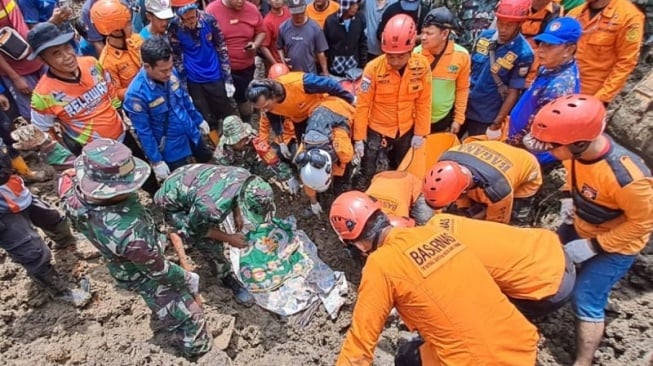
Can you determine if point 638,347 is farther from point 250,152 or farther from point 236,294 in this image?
point 250,152

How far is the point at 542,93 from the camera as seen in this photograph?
3715 mm

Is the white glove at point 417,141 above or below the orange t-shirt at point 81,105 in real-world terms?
below

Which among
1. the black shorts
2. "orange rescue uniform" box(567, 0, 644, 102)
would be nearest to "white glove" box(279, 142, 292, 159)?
the black shorts

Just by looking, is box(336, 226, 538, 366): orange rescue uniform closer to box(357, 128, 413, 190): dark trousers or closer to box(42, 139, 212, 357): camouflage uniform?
box(42, 139, 212, 357): camouflage uniform

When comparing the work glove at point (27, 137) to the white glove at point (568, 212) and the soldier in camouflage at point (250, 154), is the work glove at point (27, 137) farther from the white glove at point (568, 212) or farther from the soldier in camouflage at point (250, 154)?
the white glove at point (568, 212)

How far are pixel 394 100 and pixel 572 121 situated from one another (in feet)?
5.74

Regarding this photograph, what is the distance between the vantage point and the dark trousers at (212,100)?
16.8ft

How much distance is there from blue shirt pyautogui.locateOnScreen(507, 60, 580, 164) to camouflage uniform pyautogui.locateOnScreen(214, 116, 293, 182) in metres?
2.17

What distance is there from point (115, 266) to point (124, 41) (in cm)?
231

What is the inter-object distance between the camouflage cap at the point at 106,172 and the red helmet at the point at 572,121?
7.93 feet

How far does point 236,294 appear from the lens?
3975 mm

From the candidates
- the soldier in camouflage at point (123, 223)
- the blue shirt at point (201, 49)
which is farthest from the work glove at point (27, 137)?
the blue shirt at point (201, 49)

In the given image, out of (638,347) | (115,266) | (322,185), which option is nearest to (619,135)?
(638,347)

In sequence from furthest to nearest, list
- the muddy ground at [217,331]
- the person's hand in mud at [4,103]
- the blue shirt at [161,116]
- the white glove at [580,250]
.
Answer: the person's hand in mud at [4,103], the blue shirt at [161,116], the muddy ground at [217,331], the white glove at [580,250]
